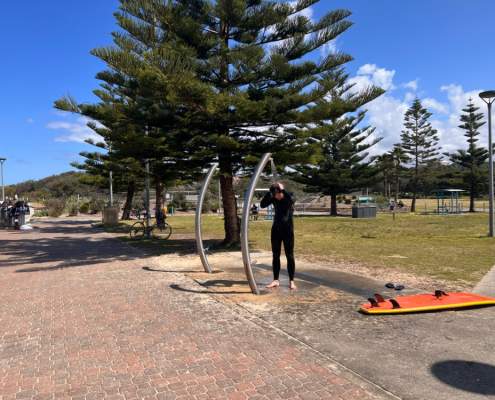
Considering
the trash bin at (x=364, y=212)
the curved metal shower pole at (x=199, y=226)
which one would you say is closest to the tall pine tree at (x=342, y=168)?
the trash bin at (x=364, y=212)

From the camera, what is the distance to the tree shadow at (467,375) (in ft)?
10.3

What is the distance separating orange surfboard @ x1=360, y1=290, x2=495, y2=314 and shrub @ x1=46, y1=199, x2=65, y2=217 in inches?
1297

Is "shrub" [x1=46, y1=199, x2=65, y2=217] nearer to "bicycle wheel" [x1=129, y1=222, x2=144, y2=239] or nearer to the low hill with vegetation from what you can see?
the low hill with vegetation

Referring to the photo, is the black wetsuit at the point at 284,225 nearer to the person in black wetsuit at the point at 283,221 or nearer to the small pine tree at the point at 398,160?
the person in black wetsuit at the point at 283,221

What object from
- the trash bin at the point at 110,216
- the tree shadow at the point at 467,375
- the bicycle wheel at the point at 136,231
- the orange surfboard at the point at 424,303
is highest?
the trash bin at the point at 110,216

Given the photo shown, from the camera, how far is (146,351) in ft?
13.1

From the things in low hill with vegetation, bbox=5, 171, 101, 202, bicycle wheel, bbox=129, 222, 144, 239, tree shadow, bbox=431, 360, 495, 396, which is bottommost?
tree shadow, bbox=431, 360, 495, 396

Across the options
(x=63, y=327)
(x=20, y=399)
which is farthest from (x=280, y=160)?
(x=20, y=399)

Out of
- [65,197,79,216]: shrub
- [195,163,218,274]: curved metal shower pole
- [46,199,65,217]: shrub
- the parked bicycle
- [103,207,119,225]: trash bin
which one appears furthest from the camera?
[65,197,79,216]: shrub

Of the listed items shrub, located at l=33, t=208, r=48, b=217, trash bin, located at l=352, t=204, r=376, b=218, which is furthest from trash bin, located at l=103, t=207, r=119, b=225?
trash bin, located at l=352, t=204, r=376, b=218

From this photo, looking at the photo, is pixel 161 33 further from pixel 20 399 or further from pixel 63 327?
pixel 20 399

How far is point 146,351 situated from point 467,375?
8.56 feet

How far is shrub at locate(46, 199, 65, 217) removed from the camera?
112 ft

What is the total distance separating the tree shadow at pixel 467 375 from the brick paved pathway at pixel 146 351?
60cm
